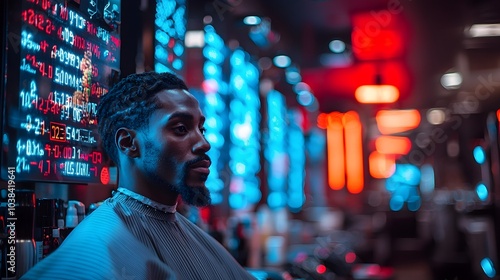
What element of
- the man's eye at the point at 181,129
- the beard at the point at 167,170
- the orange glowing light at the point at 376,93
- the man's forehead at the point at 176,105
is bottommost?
the beard at the point at 167,170

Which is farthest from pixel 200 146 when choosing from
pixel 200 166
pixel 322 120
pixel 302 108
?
pixel 322 120

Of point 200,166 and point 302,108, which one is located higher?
point 302,108

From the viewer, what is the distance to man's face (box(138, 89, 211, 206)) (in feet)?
5.40

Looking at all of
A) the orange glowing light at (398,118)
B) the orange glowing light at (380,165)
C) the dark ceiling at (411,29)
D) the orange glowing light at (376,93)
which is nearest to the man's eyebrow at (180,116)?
the dark ceiling at (411,29)

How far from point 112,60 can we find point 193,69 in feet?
9.87

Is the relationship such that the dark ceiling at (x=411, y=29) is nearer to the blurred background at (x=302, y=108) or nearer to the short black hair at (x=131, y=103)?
the blurred background at (x=302, y=108)

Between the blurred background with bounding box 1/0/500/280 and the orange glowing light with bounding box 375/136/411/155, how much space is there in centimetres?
46

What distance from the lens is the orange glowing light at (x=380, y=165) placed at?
13297 mm

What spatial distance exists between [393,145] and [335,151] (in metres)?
2.41

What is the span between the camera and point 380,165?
13586 mm

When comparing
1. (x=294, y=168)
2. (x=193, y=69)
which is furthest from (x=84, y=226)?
(x=294, y=168)

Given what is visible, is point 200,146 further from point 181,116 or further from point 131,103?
point 131,103

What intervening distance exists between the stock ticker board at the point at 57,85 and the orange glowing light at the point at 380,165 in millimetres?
11214

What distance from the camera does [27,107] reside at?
69.1 inches
